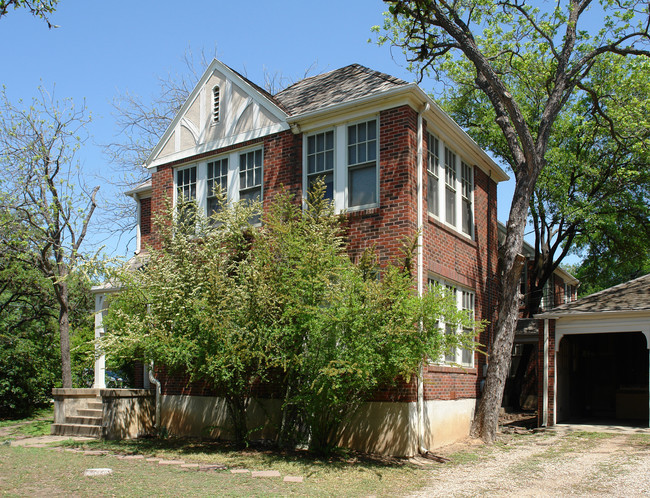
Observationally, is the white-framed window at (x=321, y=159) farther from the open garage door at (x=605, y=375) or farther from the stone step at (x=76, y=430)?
the open garage door at (x=605, y=375)

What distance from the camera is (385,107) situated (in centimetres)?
1170

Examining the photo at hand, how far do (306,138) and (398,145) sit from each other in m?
2.26

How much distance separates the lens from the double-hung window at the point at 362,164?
11.9 meters

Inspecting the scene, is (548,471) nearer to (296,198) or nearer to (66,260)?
(296,198)

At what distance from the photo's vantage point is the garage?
47.8ft

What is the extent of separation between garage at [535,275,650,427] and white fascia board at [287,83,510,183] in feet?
16.6

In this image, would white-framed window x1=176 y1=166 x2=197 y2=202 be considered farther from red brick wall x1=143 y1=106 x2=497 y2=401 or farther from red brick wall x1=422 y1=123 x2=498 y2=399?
red brick wall x1=422 y1=123 x2=498 y2=399

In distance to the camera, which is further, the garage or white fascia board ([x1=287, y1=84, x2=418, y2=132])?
the garage

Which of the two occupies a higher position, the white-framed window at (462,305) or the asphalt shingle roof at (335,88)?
the asphalt shingle roof at (335,88)

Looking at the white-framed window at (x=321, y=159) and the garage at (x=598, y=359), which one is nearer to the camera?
the white-framed window at (x=321, y=159)

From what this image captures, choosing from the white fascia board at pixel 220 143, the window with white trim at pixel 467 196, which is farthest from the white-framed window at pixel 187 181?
the window with white trim at pixel 467 196

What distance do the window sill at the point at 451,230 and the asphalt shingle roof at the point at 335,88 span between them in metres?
2.67

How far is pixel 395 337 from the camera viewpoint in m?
9.41

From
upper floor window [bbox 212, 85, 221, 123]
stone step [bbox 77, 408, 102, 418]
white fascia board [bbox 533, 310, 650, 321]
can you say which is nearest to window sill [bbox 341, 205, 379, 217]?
upper floor window [bbox 212, 85, 221, 123]
